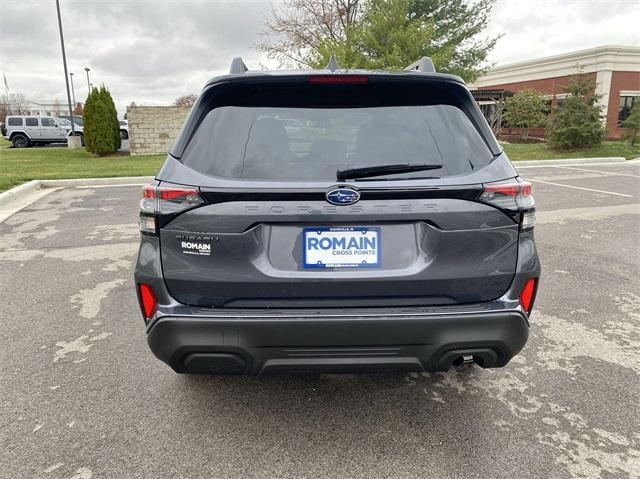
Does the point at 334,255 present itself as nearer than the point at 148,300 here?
Yes

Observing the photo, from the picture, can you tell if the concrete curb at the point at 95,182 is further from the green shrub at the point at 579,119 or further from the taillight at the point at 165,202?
the green shrub at the point at 579,119

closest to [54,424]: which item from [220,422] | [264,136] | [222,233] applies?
[220,422]

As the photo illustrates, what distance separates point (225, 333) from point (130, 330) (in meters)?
1.92

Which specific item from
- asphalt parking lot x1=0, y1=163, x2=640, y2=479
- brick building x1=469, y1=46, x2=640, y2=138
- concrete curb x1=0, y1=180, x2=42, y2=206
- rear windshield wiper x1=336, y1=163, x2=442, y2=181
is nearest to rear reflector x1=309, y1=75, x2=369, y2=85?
rear windshield wiper x1=336, y1=163, x2=442, y2=181

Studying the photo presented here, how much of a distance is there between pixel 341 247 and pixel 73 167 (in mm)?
16407

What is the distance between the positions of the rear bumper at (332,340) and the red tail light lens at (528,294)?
0.08 meters

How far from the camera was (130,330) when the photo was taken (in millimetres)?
3605

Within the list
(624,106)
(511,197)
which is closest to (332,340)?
(511,197)

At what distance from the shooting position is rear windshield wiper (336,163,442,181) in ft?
6.74

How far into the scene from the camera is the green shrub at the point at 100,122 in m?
18.7

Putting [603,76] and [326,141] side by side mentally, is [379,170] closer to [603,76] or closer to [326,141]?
[326,141]

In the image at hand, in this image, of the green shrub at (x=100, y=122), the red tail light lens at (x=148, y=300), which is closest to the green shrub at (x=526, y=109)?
the green shrub at (x=100, y=122)

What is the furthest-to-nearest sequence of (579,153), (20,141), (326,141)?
(20,141) → (579,153) → (326,141)

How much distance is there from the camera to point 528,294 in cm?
219
